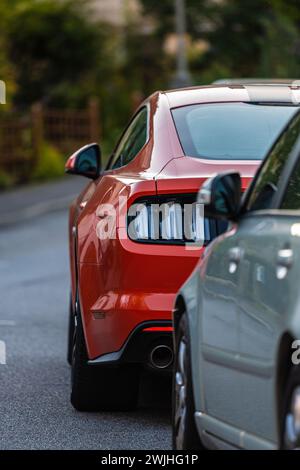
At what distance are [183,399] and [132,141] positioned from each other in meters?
2.95

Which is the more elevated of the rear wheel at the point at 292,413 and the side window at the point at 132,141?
the side window at the point at 132,141

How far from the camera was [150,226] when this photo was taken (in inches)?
301

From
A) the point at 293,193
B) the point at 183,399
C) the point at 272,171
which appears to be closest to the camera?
the point at 293,193

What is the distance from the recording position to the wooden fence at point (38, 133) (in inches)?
1435

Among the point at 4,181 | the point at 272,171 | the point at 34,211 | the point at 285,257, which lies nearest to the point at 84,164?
the point at 272,171

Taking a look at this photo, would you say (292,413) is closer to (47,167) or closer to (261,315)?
(261,315)

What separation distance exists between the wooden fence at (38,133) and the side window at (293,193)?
30.1 metres

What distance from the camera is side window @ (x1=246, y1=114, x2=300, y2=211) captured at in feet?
19.0

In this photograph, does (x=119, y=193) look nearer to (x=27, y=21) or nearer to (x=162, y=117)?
(x=162, y=117)

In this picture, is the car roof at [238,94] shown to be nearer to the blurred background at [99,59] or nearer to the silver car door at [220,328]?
the silver car door at [220,328]

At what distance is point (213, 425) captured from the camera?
228 inches

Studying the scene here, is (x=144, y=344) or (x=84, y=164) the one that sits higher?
(x=84, y=164)

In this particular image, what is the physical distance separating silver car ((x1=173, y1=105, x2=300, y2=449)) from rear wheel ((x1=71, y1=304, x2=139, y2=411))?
1.78 metres

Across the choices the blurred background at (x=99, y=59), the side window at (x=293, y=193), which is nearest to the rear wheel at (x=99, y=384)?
the side window at (x=293, y=193)
